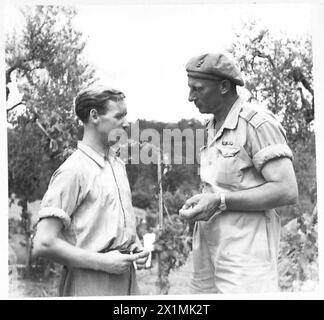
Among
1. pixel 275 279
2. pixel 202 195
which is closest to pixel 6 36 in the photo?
pixel 202 195

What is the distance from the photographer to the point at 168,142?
415 cm

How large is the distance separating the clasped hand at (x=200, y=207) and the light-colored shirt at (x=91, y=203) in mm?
304

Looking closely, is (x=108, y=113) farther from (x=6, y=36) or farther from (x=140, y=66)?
(x=6, y=36)

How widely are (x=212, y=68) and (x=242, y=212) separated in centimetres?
81

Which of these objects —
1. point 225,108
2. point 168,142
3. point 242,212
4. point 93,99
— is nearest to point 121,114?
point 93,99

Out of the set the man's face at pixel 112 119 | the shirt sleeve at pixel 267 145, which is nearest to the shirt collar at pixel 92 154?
the man's face at pixel 112 119

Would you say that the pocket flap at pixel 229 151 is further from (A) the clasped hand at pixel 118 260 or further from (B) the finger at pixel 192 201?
(A) the clasped hand at pixel 118 260

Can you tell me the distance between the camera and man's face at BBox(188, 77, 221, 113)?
4.08 m

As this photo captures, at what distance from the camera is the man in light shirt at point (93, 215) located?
3977 millimetres

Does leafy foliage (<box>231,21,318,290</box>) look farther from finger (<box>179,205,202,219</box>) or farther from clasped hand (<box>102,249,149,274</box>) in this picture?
clasped hand (<box>102,249,149,274</box>)

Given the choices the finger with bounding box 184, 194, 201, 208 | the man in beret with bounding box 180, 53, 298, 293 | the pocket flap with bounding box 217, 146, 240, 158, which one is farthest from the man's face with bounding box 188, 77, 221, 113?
the finger with bounding box 184, 194, 201, 208

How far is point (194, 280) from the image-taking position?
411cm

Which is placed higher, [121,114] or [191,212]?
[121,114]

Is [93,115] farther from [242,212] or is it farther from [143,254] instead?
[242,212]
